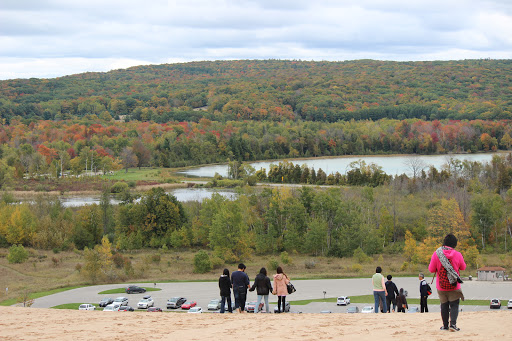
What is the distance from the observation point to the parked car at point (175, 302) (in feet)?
80.7

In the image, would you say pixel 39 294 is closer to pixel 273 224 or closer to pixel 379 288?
pixel 273 224

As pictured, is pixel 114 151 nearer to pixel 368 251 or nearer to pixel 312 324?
pixel 368 251

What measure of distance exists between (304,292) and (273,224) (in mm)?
15607

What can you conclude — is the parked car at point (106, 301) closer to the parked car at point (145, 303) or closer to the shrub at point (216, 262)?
the parked car at point (145, 303)

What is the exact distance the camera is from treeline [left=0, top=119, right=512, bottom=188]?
87500 mm

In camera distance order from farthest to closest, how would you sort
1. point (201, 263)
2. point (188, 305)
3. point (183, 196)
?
point (183, 196)
point (201, 263)
point (188, 305)

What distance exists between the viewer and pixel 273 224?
142 feet

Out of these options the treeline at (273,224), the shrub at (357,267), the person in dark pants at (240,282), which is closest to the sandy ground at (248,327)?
the person in dark pants at (240,282)

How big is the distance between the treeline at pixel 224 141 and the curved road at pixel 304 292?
2120 inches

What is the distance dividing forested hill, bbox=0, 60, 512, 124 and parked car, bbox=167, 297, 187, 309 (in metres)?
113

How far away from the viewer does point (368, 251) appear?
39.0 m

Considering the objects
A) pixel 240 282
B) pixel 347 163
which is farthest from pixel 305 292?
pixel 347 163

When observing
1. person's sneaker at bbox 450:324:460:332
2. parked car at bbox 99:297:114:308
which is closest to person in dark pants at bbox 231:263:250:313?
person's sneaker at bbox 450:324:460:332

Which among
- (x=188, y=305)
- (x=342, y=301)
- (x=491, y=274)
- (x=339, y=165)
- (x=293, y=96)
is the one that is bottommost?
(x=188, y=305)
